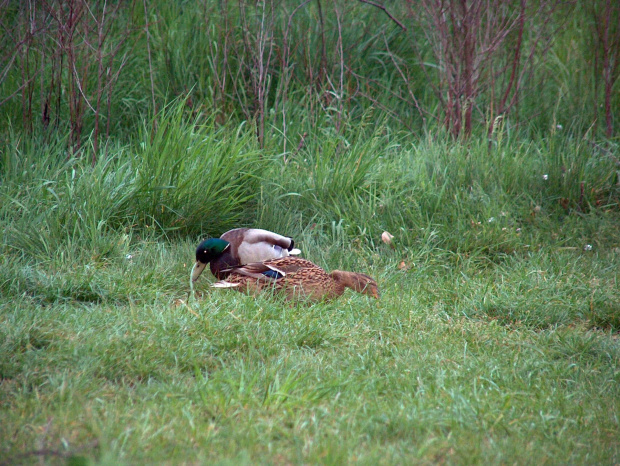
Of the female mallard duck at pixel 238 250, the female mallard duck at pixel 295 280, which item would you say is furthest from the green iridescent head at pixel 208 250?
the female mallard duck at pixel 295 280

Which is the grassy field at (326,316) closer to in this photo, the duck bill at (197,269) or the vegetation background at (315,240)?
the vegetation background at (315,240)

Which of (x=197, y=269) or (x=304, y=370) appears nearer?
(x=304, y=370)

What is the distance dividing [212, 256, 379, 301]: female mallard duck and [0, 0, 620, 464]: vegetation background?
168 millimetres

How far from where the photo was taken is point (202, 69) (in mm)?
7359

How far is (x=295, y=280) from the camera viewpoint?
15.2 ft

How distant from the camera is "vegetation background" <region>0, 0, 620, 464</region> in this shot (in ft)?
9.57

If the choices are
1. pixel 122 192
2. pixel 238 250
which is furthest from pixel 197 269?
pixel 122 192

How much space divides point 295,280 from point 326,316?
17.2 inches

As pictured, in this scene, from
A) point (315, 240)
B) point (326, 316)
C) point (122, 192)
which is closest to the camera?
point (326, 316)

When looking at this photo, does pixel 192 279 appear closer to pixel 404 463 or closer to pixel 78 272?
pixel 78 272

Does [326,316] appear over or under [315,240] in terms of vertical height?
over

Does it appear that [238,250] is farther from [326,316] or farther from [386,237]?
[386,237]

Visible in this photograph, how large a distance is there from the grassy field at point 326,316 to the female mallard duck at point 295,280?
12 cm

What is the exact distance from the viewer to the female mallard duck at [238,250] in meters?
4.82
